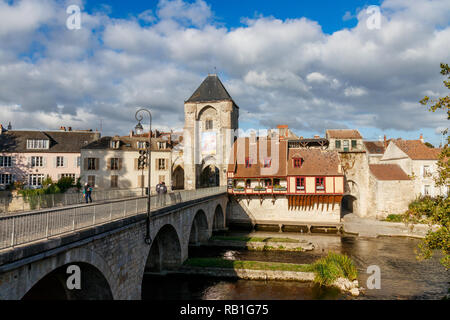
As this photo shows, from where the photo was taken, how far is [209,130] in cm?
3997

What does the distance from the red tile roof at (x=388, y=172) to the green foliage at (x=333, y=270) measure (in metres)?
20.6

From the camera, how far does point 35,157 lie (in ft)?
119

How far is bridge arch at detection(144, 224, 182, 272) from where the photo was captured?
734 inches

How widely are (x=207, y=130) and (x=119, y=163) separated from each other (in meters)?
12.3

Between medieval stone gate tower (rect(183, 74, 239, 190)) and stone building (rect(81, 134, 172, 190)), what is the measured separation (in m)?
3.34

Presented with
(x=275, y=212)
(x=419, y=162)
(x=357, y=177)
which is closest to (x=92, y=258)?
(x=275, y=212)

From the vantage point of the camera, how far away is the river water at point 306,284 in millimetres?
15242

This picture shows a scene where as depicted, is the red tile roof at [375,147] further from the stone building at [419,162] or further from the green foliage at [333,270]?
the green foliage at [333,270]

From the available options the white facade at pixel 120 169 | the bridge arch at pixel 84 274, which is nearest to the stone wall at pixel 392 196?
the white facade at pixel 120 169

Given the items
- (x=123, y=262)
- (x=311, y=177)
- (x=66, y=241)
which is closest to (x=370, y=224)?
(x=311, y=177)

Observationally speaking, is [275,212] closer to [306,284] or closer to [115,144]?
[306,284]

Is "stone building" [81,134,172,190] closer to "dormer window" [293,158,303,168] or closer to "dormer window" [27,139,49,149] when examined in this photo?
"dormer window" [27,139,49,149]

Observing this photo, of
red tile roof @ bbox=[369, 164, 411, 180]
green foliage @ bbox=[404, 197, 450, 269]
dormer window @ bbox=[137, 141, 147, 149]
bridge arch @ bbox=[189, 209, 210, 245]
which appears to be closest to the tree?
green foliage @ bbox=[404, 197, 450, 269]

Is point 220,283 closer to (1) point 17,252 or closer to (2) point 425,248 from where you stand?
(2) point 425,248
